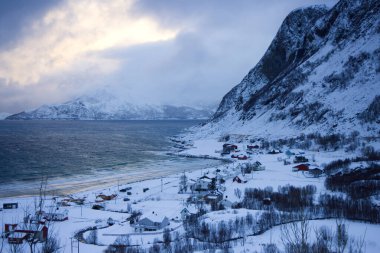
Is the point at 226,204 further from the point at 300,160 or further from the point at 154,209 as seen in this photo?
the point at 300,160

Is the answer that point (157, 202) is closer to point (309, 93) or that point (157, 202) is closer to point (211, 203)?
point (211, 203)

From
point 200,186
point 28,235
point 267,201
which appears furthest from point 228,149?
point 28,235

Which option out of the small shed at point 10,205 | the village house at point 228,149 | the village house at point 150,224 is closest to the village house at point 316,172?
the village house at point 150,224

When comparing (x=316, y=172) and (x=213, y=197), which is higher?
(x=316, y=172)

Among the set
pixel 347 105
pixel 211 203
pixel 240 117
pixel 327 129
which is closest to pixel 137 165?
pixel 211 203

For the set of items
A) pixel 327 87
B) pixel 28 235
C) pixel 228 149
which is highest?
pixel 327 87

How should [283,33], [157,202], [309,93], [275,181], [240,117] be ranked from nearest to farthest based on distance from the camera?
1. [157,202]
2. [275,181]
3. [309,93]
4. [240,117]
5. [283,33]
